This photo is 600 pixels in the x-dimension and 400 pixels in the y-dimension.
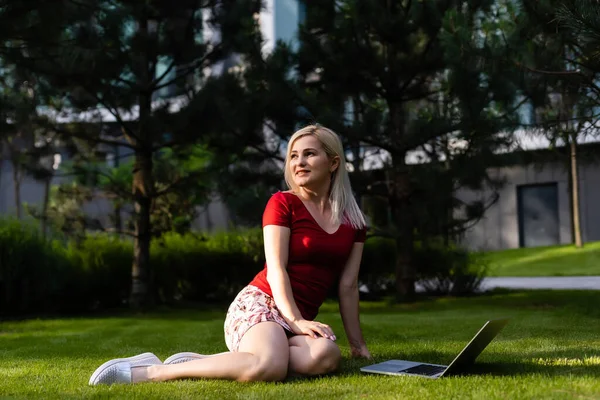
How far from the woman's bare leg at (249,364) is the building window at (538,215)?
2400 centimetres

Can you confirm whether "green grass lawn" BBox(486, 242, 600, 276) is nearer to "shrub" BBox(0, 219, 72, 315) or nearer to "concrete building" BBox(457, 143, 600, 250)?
"concrete building" BBox(457, 143, 600, 250)

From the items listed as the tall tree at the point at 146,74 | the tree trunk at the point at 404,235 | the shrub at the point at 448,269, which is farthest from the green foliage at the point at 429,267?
the tall tree at the point at 146,74

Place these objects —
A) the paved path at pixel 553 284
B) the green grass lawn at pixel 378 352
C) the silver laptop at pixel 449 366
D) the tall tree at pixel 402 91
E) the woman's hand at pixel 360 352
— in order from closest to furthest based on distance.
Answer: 1. the green grass lawn at pixel 378 352
2. the silver laptop at pixel 449 366
3. the woman's hand at pixel 360 352
4. the tall tree at pixel 402 91
5. the paved path at pixel 553 284

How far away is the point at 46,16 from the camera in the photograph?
7742mm

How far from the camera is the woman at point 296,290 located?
3.74 metres

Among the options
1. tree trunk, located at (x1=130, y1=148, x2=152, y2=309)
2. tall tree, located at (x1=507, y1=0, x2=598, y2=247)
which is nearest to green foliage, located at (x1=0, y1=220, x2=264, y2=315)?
tree trunk, located at (x1=130, y1=148, x2=152, y2=309)

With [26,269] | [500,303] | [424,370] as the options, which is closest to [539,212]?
[500,303]

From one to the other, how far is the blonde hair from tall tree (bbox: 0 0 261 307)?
551 centimetres

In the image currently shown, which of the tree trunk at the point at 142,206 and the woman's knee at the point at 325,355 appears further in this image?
the tree trunk at the point at 142,206

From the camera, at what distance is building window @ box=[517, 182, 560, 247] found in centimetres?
2634

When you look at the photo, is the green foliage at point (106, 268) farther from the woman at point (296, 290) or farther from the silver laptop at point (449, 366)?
the silver laptop at point (449, 366)

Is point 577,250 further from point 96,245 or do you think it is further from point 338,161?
point 338,161

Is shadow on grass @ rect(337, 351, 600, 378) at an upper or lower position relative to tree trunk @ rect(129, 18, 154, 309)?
lower

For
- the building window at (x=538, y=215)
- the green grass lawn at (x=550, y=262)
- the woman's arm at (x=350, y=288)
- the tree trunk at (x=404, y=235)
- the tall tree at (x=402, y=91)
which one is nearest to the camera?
the woman's arm at (x=350, y=288)
